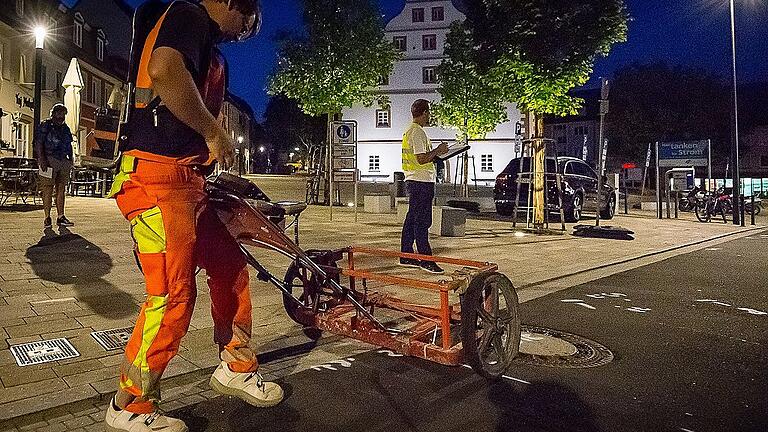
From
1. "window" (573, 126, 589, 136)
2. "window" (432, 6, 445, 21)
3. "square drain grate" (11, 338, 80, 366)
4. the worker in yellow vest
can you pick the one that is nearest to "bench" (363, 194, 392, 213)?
the worker in yellow vest

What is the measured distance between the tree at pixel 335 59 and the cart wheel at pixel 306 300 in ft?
61.6

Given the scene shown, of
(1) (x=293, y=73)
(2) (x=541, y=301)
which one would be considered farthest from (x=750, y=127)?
(2) (x=541, y=301)

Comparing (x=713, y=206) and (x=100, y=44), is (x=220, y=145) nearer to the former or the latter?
(x=713, y=206)

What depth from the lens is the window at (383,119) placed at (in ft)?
175

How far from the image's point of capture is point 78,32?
1248 inches

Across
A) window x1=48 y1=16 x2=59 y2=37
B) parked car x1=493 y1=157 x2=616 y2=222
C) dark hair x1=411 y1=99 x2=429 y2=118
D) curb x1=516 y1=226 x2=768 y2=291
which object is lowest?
curb x1=516 y1=226 x2=768 y2=291

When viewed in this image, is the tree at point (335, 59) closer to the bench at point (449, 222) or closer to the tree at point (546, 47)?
the tree at point (546, 47)

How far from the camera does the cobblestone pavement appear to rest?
10.2 ft

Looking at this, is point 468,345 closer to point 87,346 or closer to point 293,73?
point 87,346

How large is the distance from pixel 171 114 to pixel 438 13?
5329 centimetres

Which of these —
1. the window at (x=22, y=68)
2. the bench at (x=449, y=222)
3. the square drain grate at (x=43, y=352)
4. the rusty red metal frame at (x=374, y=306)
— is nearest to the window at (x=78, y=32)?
the window at (x=22, y=68)

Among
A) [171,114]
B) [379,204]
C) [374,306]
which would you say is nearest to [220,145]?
[171,114]

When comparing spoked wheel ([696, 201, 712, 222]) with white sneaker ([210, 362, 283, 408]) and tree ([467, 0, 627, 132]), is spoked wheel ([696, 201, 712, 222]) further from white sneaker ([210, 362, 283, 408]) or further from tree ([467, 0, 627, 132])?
white sneaker ([210, 362, 283, 408])

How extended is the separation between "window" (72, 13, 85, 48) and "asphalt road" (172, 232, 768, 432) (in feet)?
109
